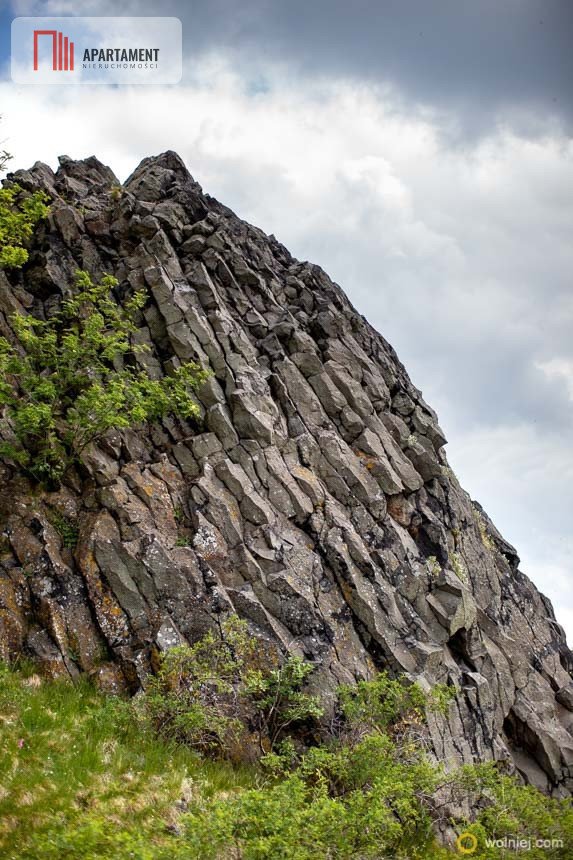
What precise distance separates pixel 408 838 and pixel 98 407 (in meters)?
15.2

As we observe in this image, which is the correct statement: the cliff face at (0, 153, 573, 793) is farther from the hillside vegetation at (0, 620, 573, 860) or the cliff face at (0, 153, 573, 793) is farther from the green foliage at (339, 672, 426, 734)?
the hillside vegetation at (0, 620, 573, 860)

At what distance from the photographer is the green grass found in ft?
27.2

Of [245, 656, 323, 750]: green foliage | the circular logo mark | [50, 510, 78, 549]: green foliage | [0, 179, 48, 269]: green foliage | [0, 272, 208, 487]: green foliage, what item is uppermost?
[0, 179, 48, 269]: green foliage

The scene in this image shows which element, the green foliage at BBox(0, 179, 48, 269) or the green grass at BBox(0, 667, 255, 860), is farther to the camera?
the green foliage at BBox(0, 179, 48, 269)

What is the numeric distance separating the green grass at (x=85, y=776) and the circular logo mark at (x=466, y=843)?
218 inches

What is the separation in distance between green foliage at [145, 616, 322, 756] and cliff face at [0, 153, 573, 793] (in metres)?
1.11

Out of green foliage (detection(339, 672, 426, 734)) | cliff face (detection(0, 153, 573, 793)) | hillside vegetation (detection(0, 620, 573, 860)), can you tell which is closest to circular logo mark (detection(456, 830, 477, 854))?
hillside vegetation (detection(0, 620, 573, 860))

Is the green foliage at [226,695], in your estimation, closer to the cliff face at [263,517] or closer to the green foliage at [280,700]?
the green foliage at [280,700]

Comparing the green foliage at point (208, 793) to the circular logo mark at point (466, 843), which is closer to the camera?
the green foliage at point (208, 793)

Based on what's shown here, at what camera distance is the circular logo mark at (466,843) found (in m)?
12.0

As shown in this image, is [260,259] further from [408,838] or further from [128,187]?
[408,838]

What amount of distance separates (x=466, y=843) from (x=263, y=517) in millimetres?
11678

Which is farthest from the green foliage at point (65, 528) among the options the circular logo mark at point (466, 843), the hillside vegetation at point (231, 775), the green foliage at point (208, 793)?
the circular logo mark at point (466, 843)

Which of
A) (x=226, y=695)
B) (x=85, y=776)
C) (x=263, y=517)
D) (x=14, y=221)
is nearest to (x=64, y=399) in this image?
(x=14, y=221)
